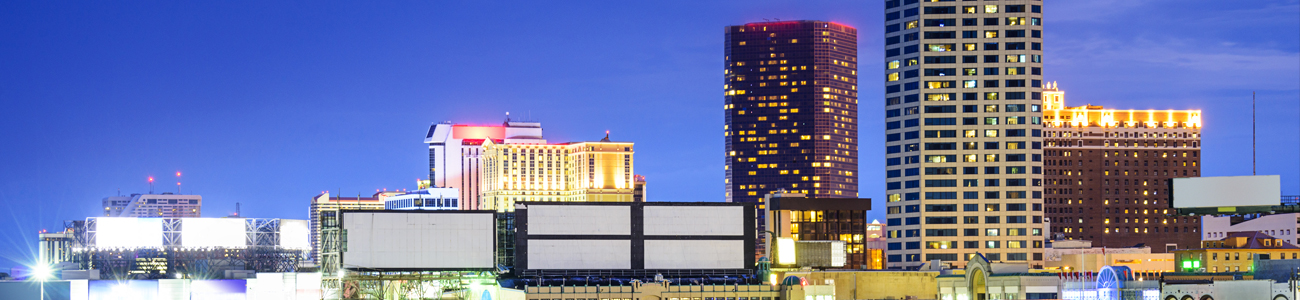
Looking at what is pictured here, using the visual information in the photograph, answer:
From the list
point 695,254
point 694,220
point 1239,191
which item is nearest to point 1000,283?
point 1239,191

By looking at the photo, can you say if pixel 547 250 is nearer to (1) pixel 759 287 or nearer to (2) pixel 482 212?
(2) pixel 482 212

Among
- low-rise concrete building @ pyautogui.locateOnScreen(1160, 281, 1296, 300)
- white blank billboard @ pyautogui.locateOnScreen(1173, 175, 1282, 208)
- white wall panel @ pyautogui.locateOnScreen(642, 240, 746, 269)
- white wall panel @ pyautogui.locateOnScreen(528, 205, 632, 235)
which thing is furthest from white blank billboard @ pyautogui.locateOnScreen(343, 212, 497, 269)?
white blank billboard @ pyautogui.locateOnScreen(1173, 175, 1282, 208)

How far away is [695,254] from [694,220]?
4592 mm

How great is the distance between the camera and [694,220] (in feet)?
632

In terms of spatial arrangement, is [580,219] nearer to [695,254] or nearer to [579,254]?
[579,254]

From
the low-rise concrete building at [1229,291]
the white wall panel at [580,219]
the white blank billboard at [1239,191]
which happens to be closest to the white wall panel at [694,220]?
the white wall panel at [580,219]

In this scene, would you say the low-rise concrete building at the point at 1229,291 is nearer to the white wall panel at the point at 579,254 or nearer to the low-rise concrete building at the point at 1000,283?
the low-rise concrete building at the point at 1000,283

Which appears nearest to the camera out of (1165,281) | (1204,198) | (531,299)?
(1204,198)

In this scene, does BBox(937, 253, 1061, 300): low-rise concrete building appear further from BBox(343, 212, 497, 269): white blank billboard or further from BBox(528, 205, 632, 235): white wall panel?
BBox(343, 212, 497, 269): white blank billboard

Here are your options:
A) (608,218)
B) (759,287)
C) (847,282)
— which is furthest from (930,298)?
(608,218)

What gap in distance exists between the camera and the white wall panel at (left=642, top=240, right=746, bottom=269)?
623 feet

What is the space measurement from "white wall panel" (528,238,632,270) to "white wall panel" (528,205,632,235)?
1.08 metres

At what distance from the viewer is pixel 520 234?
609 feet

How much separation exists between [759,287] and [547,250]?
28383mm
